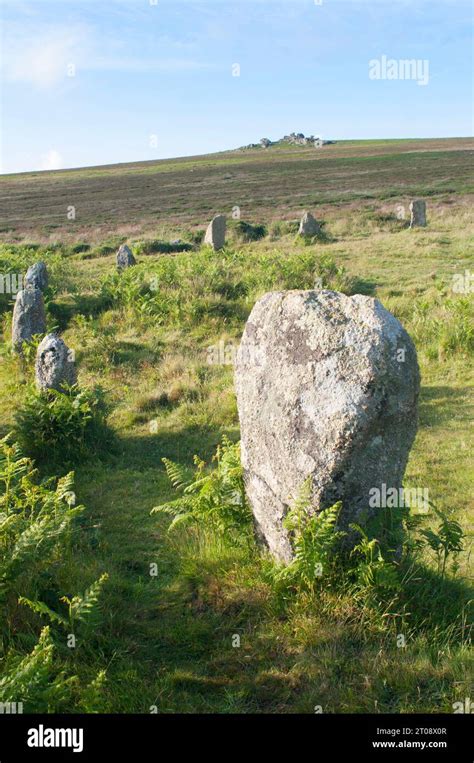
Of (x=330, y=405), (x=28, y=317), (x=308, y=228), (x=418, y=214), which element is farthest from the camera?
(x=418, y=214)

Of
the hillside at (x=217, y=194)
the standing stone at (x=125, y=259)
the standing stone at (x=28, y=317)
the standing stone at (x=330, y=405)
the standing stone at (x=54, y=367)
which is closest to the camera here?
the standing stone at (x=330, y=405)

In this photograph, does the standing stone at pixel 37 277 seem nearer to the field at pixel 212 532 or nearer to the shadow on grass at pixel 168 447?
the field at pixel 212 532

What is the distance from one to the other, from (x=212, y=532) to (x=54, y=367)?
5.44 meters

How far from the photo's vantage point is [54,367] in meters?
10.5

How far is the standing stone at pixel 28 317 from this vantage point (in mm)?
13820

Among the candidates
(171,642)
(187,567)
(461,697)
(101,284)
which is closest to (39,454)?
(187,567)

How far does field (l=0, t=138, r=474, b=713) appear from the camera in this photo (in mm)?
4430

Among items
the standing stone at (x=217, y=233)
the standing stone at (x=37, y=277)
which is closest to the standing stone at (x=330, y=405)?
the standing stone at (x=37, y=277)

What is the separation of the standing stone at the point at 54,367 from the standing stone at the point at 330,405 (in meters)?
5.59

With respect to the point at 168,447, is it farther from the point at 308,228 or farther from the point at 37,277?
the point at 308,228

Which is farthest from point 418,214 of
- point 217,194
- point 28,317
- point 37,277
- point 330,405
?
point 217,194
